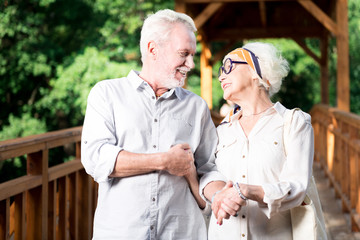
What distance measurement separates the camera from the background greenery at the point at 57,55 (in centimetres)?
1269

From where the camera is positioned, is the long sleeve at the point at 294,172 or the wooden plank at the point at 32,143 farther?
the wooden plank at the point at 32,143

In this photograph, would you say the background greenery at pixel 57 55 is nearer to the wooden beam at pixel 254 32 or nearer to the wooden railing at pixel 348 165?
the wooden beam at pixel 254 32

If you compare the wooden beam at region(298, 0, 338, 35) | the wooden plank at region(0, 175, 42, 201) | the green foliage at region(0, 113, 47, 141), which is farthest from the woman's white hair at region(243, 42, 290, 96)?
the green foliage at region(0, 113, 47, 141)

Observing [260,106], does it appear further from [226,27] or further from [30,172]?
[226,27]

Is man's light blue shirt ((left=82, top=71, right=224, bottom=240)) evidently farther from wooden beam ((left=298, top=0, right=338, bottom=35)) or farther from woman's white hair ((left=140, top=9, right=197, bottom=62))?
wooden beam ((left=298, top=0, right=338, bottom=35))

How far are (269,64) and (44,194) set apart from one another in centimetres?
168

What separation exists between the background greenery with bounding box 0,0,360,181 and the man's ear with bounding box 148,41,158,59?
987 cm

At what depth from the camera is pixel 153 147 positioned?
6.98 feet

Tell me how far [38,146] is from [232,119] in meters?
1.29

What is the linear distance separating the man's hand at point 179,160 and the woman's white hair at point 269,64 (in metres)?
0.43

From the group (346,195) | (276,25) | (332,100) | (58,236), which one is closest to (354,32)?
(332,100)

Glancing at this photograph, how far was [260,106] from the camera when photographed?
7.25ft

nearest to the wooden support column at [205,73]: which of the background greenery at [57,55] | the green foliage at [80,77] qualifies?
the background greenery at [57,55]

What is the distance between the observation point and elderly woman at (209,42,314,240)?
6.26 ft
